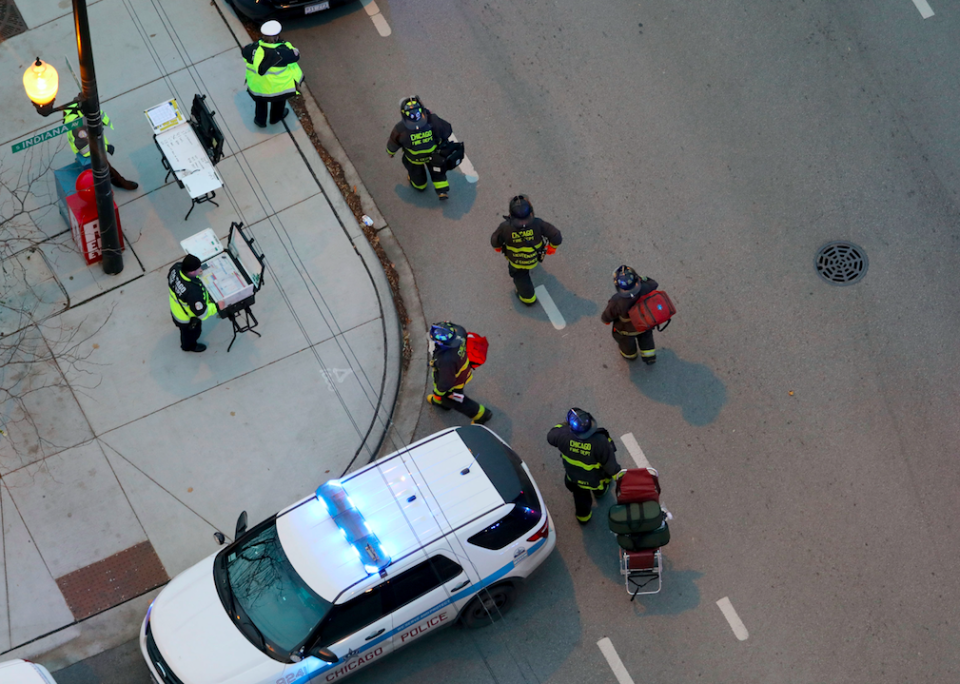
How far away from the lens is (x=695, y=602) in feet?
35.4

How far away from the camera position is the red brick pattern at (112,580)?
11.0m

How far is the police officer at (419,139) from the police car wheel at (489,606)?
16.0 feet

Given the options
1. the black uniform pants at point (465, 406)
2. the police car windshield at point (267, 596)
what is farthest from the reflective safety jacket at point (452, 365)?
the police car windshield at point (267, 596)

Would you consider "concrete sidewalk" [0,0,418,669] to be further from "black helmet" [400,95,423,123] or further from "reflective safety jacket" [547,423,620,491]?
"reflective safety jacket" [547,423,620,491]

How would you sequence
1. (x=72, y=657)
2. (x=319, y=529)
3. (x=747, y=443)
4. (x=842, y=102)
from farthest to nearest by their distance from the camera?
(x=842, y=102) < (x=747, y=443) < (x=72, y=657) < (x=319, y=529)

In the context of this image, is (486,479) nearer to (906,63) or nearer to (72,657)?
(72,657)

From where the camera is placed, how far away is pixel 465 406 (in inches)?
451

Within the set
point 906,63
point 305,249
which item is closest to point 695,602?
point 305,249

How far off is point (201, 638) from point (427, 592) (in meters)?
2.10

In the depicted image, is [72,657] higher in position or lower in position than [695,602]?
higher

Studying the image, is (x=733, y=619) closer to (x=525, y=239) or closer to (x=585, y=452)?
(x=585, y=452)

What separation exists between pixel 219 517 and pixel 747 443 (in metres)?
5.62

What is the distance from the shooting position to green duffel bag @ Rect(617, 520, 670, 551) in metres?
10.3

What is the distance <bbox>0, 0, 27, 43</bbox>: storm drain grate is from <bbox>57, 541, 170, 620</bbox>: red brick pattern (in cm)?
716
